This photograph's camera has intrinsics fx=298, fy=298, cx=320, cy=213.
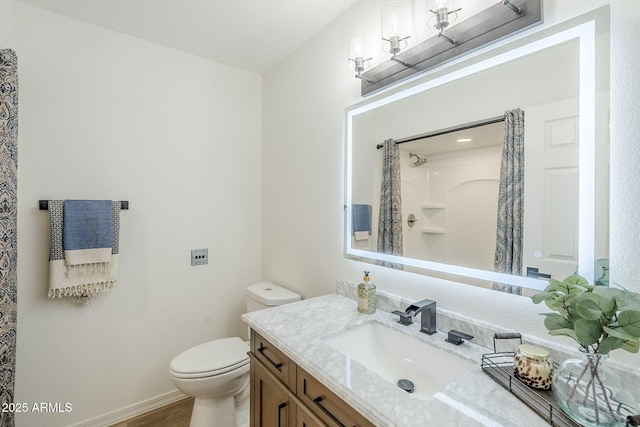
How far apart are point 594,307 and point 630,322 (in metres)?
0.06

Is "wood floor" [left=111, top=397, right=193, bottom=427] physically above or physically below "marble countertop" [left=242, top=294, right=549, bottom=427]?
below

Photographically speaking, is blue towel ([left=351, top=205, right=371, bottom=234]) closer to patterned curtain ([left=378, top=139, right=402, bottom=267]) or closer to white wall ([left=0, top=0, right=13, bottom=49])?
patterned curtain ([left=378, top=139, right=402, bottom=267])

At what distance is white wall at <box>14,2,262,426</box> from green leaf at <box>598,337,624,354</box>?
2.11 m

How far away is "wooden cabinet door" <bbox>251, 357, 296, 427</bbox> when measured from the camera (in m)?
1.04

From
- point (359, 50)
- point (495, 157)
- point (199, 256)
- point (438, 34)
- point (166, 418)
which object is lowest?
point (166, 418)

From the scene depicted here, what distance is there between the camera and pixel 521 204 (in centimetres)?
99

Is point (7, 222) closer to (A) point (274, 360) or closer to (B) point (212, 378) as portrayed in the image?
(B) point (212, 378)

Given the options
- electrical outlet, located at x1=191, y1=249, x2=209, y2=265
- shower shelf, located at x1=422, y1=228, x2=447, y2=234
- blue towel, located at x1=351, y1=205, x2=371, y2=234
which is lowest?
electrical outlet, located at x1=191, y1=249, x2=209, y2=265

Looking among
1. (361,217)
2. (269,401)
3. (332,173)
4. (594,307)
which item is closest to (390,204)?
(361,217)

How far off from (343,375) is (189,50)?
7.29 feet

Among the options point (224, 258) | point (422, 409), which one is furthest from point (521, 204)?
point (224, 258)

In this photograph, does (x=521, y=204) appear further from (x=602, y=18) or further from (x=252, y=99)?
(x=252, y=99)

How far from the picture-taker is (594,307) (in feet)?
2.07

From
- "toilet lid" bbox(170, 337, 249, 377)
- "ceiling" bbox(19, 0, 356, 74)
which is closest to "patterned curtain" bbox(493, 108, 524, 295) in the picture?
"ceiling" bbox(19, 0, 356, 74)
